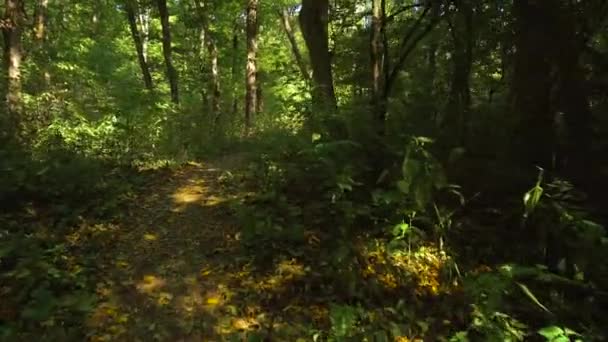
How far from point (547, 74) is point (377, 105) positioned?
2489 mm

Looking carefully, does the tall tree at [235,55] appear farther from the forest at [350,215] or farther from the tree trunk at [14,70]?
the forest at [350,215]

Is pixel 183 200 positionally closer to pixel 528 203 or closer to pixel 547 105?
pixel 528 203

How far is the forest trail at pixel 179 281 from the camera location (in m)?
4.30

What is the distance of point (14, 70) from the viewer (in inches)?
358

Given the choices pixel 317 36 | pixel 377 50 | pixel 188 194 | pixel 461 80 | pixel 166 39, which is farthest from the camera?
pixel 166 39

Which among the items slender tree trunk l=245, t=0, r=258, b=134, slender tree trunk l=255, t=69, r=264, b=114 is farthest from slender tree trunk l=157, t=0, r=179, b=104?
slender tree trunk l=255, t=69, r=264, b=114

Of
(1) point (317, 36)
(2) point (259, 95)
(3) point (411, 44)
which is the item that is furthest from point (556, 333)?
(2) point (259, 95)

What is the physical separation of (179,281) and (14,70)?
665 cm

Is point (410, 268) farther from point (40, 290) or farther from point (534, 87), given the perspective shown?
point (40, 290)

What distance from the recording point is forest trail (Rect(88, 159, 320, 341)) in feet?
14.1

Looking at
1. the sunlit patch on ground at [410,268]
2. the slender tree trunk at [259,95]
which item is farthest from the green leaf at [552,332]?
the slender tree trunk at [259,95]

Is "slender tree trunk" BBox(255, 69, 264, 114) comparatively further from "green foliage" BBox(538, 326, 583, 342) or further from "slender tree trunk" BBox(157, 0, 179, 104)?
"green foliage" BBox(538, 326, 583, 342)

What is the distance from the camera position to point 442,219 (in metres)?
5.45

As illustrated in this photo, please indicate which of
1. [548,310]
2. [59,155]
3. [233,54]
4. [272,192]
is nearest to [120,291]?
[272,192]
